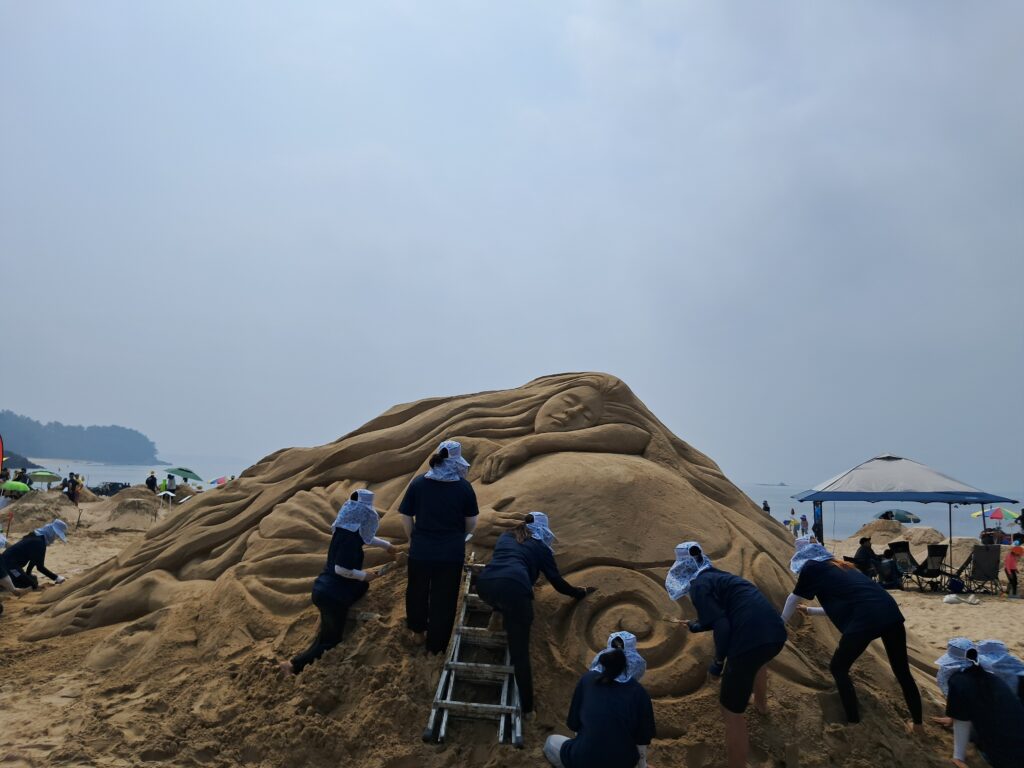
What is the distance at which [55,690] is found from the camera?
206 inches

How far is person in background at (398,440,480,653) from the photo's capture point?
4.54 meters

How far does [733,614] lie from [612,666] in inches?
32.4

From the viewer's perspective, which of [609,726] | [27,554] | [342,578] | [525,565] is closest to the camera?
[609,726]

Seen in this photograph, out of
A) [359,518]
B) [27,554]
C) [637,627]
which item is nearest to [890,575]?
[637,627]

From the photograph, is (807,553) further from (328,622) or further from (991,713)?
(328,622)

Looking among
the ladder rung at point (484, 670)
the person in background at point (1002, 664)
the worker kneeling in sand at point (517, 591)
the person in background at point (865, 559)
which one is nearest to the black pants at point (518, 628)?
the worker kneeling in sand at point (517, 591)

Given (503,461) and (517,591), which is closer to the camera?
(517,591)

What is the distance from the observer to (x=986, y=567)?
41.3ft

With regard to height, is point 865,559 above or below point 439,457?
below

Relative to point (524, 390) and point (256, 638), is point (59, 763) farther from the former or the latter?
point (524, 390)

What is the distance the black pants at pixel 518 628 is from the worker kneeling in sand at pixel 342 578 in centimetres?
114

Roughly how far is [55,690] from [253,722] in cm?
208

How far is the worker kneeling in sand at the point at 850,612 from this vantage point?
423 cm

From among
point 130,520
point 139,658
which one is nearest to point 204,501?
point 139,658
